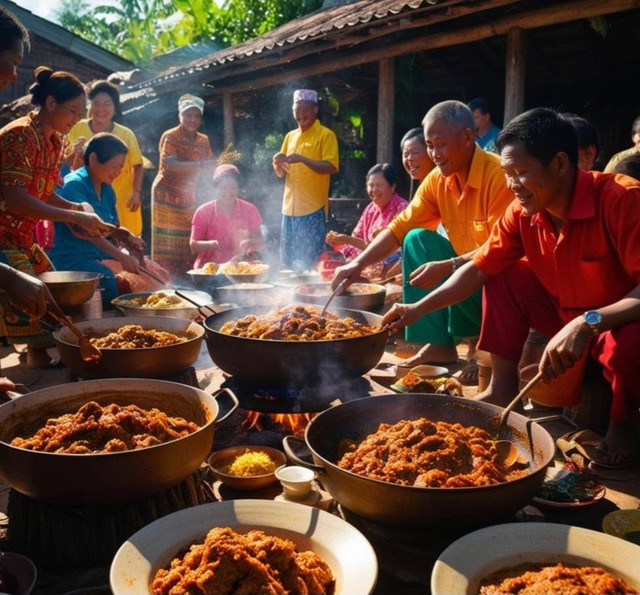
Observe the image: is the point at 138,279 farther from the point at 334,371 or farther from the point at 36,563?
the point at 36,563

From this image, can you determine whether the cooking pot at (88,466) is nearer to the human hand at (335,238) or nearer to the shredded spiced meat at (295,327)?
the shredded spiced meat at (295,327)

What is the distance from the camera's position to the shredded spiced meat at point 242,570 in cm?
156

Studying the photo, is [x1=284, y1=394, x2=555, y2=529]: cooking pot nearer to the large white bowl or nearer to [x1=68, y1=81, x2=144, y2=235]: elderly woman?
the large white bowl

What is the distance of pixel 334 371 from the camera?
304cm

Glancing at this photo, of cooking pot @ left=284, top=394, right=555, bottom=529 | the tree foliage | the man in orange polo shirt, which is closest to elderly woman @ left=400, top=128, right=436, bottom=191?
the man in orange polo shirt

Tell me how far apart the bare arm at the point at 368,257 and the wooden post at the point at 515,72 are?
3.01m

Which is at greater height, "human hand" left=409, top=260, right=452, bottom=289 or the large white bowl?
"human hand" left=409, top=260, right=452, bottom=289

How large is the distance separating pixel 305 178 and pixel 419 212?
352 cm

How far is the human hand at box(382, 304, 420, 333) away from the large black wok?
19 centimetres

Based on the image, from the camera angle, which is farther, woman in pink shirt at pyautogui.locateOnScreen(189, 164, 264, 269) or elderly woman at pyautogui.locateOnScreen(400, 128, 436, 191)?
woman in pink shirt at pyautogui.locateOnScreen(189, 164, 264, 269)

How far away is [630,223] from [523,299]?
805mm

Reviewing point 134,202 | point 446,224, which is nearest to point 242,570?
point 446,224

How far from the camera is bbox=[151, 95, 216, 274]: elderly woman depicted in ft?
27.1

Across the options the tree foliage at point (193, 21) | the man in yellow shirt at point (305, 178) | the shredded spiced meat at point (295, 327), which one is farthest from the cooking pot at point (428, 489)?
the tree foliage at point (193, 21)
